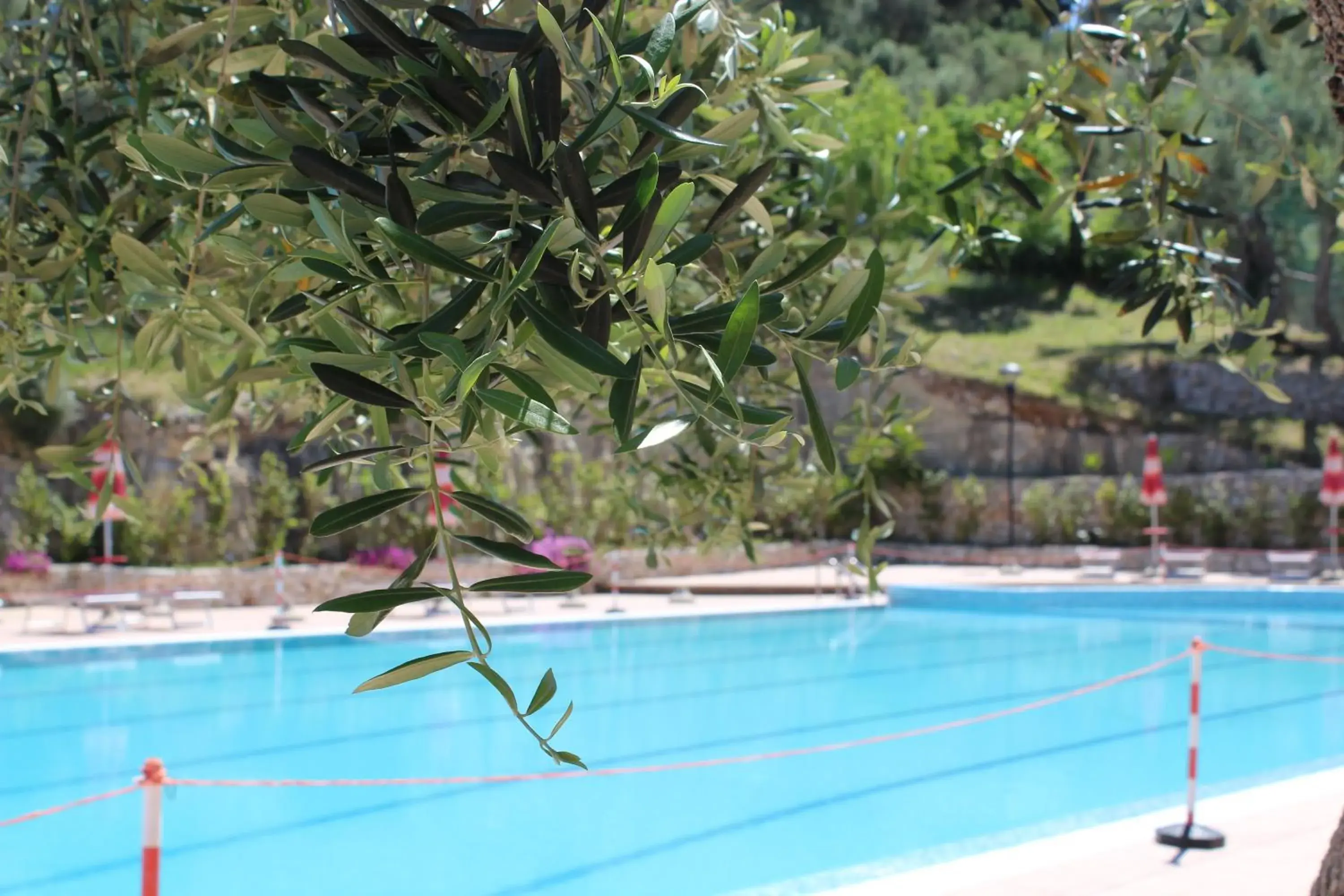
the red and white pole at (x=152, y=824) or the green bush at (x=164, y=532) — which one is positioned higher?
the green bush at (x=164, y=532)

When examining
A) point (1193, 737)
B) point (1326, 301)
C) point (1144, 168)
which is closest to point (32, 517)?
point (1193, 737)

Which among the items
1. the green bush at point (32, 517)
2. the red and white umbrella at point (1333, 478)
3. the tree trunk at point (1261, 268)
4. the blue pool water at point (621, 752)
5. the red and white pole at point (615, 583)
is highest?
the tree trunk at point (1261, 268)

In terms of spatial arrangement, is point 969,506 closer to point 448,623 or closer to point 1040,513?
point 1040,513

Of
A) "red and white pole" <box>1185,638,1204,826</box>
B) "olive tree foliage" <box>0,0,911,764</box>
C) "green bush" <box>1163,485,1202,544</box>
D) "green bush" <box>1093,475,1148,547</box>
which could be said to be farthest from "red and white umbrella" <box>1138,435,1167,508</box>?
"olive tree foliage" <box>0,0,911,764</box>

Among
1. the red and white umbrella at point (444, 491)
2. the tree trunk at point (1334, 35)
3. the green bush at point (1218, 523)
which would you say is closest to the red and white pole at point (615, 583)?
the red and white umbrella at point (444, 491)

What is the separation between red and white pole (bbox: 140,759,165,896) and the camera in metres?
3.40

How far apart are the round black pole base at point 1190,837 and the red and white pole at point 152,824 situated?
411 cm

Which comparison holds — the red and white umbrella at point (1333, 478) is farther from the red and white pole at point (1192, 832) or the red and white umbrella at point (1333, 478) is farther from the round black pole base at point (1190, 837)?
the round black pole base at point (1190, 837)

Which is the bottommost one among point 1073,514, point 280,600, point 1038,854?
point 1038,854

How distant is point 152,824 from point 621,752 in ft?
17.2

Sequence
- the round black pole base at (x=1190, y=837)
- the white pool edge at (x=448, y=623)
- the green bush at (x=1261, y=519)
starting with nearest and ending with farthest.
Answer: the round black pole base at (x=1190, y=837) → the white pool edge at (x=448, y=623) → the green bush at (x=1261, y=519)

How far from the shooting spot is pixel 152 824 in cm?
349

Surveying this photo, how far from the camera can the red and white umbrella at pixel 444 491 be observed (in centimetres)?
105

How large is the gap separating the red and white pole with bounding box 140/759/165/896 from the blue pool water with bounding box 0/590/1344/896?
2522mm
